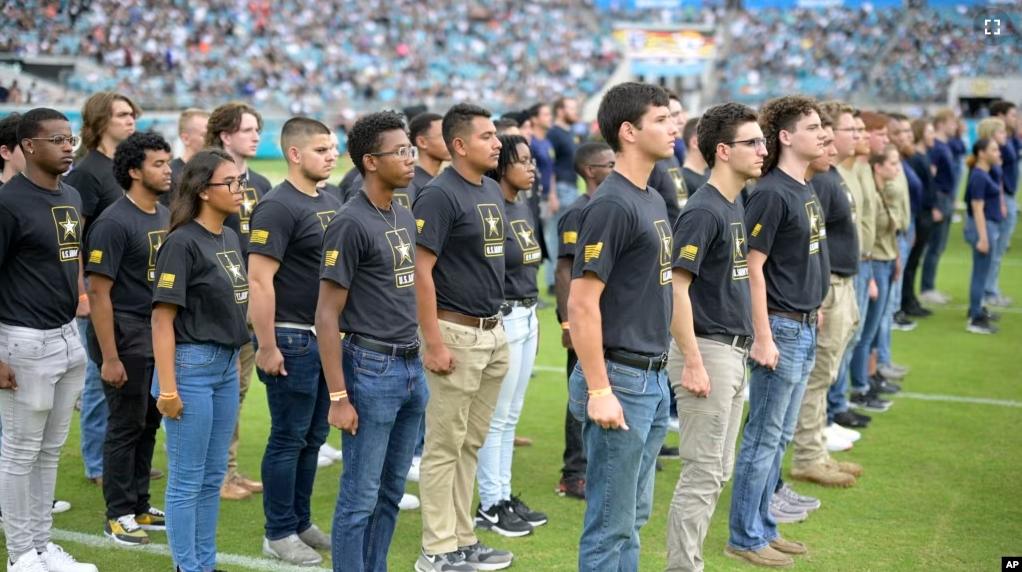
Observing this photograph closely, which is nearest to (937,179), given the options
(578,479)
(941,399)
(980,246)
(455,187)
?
(980,246)

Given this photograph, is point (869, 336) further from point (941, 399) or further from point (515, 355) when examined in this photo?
point (515, 355)

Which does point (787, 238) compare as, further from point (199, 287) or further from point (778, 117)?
point (199, 287)

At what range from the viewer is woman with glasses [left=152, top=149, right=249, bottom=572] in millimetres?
4871

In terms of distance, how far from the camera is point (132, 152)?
5.67 m

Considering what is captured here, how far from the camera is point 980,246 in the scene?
39.9 feet

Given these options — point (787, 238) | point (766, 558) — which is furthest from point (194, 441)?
point (787, 238)

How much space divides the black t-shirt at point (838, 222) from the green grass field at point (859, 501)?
5.09 ft

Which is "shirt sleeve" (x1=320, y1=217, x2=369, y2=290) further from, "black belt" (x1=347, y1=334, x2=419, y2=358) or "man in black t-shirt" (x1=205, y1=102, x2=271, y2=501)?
"man in black t-shirt" (x1=205, y1=102, x2=271, y2=501)

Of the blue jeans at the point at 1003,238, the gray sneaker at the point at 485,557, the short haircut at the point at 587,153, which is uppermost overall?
the short haircut at the point at 587,153

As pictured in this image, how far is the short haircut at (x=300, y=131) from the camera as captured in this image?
18.4 feet

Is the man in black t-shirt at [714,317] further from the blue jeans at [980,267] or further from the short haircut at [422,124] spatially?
the blue jeans at [980,267]

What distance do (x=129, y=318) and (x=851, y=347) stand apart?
17.3ft

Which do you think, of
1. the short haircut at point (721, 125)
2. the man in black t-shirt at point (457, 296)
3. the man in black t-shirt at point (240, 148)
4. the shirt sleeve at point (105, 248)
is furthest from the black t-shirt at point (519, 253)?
the shirt sleeve at point (105, 248)

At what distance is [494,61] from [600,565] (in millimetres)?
42892
